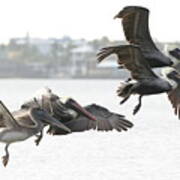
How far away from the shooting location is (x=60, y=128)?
14.9 meters

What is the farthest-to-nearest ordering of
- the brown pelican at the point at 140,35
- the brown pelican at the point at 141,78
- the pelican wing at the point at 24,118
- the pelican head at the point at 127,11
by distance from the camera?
the brown pelican at the point at 140,35 → the pelican head at the point at 127,11 → the brown pelican at the point at 141,78 → the pelican wing at the point at 24,118

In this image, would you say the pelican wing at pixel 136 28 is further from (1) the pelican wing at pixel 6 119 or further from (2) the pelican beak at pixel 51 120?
(1) the pelican wing at pixel 6 119

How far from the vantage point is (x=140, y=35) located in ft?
56.4

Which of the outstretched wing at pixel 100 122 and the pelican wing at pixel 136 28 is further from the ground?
the pelican wing at pixel 136 28

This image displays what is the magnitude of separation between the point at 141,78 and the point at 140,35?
82 centimetres

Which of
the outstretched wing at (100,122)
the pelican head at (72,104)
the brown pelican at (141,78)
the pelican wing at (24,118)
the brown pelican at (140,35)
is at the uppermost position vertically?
the brown pelican at (140,35)

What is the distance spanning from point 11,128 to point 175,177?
78.0 feet

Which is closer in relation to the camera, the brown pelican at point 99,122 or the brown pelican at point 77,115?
the brown pelican at point 77,115

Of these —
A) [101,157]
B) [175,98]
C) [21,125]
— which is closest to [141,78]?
[175,98]

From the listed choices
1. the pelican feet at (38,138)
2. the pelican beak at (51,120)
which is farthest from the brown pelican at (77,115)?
the pelican feet at (38,138)

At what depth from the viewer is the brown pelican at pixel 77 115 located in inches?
589

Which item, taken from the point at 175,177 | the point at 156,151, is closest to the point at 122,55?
the point at 175,177

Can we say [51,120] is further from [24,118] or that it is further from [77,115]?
[77,115]

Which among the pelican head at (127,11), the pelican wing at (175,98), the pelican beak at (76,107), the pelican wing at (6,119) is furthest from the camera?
the pelican wing at (175,98)
